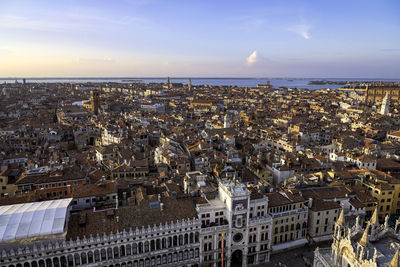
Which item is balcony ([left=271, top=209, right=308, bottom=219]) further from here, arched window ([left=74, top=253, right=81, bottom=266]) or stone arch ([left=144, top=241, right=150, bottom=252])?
arched window ([left=74, top=253, right=81, bottom=266])

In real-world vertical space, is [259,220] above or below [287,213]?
above

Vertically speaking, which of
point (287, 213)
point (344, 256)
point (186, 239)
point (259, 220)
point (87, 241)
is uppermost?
point (344, 256)

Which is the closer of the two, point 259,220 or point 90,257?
point 90,257

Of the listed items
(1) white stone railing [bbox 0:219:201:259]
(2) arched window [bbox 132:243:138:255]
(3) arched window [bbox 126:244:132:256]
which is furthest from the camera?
(2) arched window [bbox 132:243:138:255]

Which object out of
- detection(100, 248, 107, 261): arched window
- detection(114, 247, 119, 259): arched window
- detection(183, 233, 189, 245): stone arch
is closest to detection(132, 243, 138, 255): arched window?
detection(114, 247, 119, 259): arched window

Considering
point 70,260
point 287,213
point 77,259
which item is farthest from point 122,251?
point 287,213

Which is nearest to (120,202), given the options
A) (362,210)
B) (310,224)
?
(310,224)

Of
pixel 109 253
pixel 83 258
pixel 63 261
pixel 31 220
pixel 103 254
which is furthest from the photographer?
pixel 109 253

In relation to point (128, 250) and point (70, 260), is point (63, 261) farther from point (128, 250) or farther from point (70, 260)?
point (128, 250)

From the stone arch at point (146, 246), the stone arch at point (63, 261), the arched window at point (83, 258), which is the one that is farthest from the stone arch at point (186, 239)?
the stone arch at point (63, 261)
